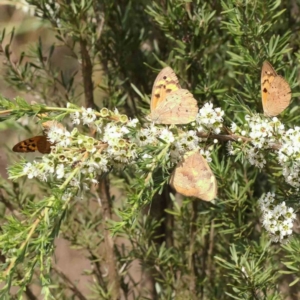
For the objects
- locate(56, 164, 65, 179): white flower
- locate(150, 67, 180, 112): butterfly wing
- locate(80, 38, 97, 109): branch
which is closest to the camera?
locate(56, 164, 65, 179): white flower

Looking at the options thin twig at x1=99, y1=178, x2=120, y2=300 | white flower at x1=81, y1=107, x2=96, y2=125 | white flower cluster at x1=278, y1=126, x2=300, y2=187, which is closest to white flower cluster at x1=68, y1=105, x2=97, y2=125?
white flower at x1=81, y1=107, x2=96, y2=125

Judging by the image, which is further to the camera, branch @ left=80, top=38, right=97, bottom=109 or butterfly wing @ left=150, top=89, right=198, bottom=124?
branch @ left=80, top=38, right=97, bottom=109

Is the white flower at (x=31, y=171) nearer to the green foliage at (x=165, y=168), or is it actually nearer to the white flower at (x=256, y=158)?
the green foliage at (x=165, y=168)

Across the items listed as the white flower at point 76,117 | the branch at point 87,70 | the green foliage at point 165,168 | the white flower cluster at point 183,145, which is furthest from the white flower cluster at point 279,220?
the branch at point 87,70

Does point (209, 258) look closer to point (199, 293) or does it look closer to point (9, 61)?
point (199, 293)

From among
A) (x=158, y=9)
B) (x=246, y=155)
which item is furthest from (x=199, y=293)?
(x=158, y=9)

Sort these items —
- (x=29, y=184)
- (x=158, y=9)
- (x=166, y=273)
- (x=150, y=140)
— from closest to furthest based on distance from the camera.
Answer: (x=150, y=140)
(x=158, y=9)
(x=166, y=273)
(x=29, y=184)

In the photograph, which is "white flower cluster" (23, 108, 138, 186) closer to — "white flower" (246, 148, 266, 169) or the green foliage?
the green foliage
